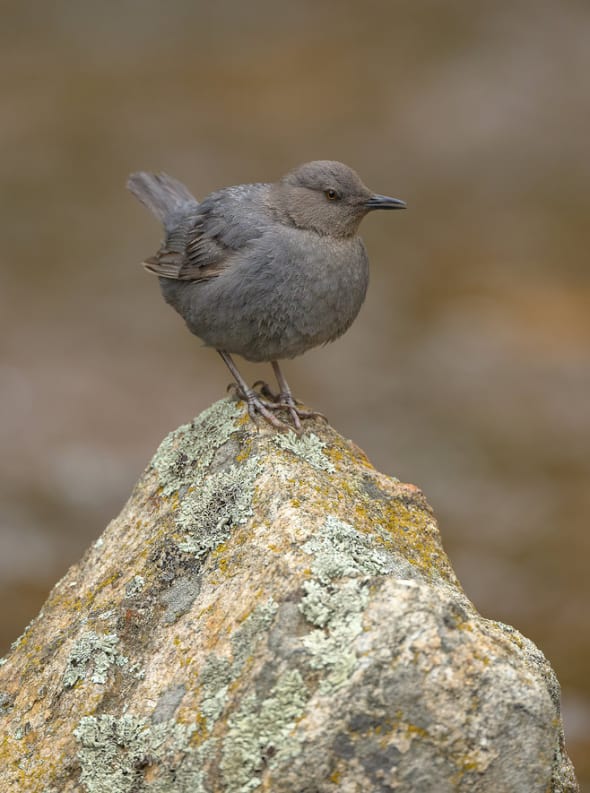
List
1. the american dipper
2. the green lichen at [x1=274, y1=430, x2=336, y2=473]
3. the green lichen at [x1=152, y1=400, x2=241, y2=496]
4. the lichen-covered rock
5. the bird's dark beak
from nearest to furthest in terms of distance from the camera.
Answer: the lichen-covered rock, the green lichen at [x1=274, y1=430, x2=336, y2=473], the green lichen at [x1=152, y1=400, x2=241, y2=496], the american dipper, the bird's dark beak

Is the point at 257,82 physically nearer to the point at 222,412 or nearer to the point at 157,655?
the point at 222,412

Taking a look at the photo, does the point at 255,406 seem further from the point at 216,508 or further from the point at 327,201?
the point at 327,201

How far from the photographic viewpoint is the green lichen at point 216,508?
395 cm

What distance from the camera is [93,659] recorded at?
380 cm

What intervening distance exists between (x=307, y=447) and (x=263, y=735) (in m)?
1.59

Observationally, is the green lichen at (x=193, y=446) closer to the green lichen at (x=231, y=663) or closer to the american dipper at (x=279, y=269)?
the american dipper at (x=279, y=269)

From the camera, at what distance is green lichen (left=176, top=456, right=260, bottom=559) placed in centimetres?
395

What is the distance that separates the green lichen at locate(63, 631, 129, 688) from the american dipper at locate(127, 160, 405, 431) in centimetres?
125

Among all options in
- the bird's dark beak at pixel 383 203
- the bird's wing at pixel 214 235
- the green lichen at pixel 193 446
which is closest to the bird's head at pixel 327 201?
the bird's dark beak at pixel 383 203

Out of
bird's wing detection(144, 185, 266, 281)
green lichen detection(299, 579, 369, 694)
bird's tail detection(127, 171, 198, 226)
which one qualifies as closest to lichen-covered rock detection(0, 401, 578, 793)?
green lichen detection(299, 579, 369, 694)

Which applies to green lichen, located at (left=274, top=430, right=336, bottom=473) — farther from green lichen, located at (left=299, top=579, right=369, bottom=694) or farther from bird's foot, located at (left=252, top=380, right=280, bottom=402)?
green lichen, located at (left=299, top=579, right=369, bottom=694)

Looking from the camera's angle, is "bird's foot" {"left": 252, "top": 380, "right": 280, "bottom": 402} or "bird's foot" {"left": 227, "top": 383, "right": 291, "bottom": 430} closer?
"bird's foot" {"left": 227, "top": 383, "right": 291, "bottom": 430}

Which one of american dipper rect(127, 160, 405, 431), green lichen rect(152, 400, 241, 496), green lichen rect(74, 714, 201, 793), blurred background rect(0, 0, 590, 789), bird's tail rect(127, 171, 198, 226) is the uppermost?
blurred background rect(0, 0, 590, 789)

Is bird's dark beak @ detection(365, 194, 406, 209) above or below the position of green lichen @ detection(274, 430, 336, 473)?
above
